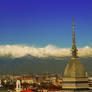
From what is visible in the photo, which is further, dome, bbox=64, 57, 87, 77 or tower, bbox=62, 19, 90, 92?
dome, bbox=64, 57, 87, 77

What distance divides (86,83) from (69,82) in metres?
0.89

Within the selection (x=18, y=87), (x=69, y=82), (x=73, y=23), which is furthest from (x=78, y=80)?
(x=18, y=87)

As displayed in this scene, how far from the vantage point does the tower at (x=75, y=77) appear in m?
19.7

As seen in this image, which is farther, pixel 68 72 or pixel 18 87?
pixel 18 87

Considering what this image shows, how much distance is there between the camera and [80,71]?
1986 centimetres

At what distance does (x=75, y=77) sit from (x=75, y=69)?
428 millimetres

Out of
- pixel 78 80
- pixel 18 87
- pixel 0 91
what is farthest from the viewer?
pixel 18 87

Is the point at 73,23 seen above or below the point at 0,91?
above

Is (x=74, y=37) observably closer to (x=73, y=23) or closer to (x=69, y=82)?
(x=73, y=23)

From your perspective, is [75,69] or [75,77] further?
[75,69]

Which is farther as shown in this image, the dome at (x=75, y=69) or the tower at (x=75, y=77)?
the dome at (x=75, y=69)

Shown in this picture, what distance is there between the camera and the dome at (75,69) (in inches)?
779

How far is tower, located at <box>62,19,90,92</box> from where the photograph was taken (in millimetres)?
19656

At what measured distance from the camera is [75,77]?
1967 cm
